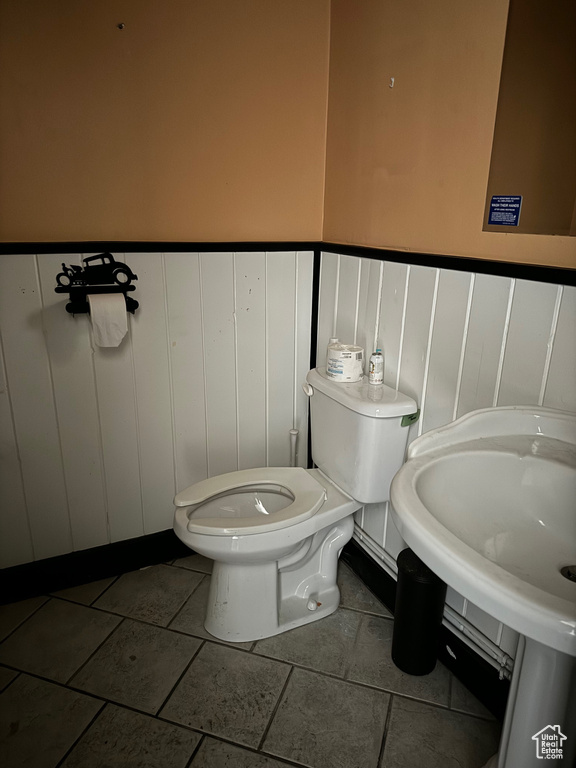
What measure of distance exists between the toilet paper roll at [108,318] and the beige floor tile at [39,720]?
0.99 metres

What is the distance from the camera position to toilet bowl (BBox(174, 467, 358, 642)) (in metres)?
1.54

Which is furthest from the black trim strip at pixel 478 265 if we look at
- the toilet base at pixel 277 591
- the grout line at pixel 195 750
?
the grout line at pixel 195 750

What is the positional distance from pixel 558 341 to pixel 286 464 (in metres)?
1.28

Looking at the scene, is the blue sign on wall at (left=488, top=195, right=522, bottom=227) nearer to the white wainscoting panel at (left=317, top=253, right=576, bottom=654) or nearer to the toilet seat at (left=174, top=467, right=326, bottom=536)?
the white wainscoting panel at (left=317, top=253, right=576, bottom=654)

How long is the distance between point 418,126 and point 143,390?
3.91ft

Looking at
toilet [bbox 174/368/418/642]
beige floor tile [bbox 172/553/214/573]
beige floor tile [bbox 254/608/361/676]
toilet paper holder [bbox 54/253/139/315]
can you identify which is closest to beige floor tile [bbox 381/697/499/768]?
beige floor tile [bbox 254/608/361/676]

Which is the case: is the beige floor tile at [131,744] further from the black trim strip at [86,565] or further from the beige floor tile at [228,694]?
the black trim strip at [86,565]

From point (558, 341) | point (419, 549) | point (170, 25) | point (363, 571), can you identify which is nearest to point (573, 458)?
point (558, 341)

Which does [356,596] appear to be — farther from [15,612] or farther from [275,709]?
[15,612]

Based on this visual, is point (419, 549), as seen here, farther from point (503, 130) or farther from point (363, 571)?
point (363, 571)

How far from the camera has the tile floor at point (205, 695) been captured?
1.34m

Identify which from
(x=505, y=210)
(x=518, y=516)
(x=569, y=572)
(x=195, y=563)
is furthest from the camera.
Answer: (x=195, y=563)

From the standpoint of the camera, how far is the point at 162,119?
1714mm

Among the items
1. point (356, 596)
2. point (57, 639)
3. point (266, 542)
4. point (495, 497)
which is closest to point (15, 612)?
point (57, 639)
